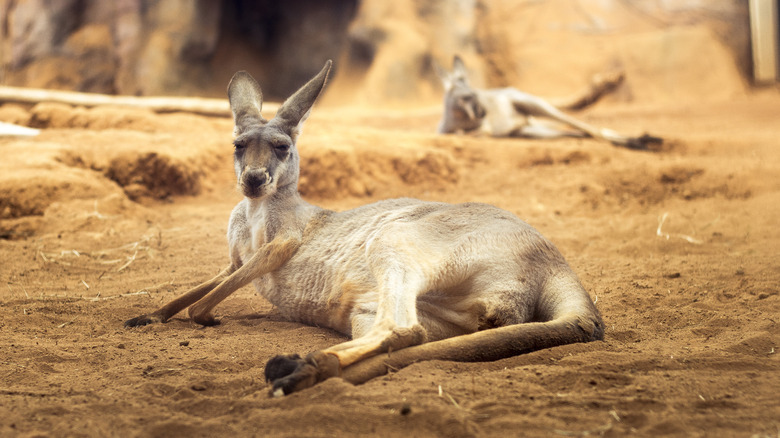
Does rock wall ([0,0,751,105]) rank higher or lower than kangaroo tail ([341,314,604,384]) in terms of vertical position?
higher

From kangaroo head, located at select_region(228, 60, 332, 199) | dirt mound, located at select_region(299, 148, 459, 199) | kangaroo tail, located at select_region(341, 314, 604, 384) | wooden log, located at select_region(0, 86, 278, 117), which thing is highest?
wooden log, located at select_region(0, 86, 278, 117)

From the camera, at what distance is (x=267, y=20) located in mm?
16969

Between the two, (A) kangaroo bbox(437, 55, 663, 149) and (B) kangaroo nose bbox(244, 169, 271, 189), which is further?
(A) kangaroo bbox(437, 55, 663, 149)

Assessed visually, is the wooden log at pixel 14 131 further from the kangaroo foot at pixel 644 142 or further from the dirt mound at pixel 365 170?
the kangaroo foot at pixel 644 142

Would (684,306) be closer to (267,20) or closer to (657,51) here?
(657,51)

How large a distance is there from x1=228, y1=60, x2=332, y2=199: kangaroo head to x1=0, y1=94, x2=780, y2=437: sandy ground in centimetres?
79

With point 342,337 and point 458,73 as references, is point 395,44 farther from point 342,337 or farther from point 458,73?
point 342,337

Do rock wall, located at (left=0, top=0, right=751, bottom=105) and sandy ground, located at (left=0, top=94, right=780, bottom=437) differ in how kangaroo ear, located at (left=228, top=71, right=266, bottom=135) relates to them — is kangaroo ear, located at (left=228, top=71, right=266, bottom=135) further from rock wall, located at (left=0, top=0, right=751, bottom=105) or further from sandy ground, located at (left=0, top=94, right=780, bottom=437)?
rock wall, located at (left=0, top=0, right=751, bottom=105)

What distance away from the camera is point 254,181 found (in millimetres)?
3512

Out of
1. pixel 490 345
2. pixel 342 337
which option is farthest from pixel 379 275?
pixel 490 345

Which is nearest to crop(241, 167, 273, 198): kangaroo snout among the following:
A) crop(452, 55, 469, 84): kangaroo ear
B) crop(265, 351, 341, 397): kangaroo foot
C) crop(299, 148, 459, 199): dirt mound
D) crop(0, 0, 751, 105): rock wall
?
crop(265, 351, 341, 397): kangaroo foot

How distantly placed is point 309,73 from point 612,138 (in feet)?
32.1

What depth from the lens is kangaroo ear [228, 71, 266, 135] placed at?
12.8 feet

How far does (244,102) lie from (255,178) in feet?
2.57
